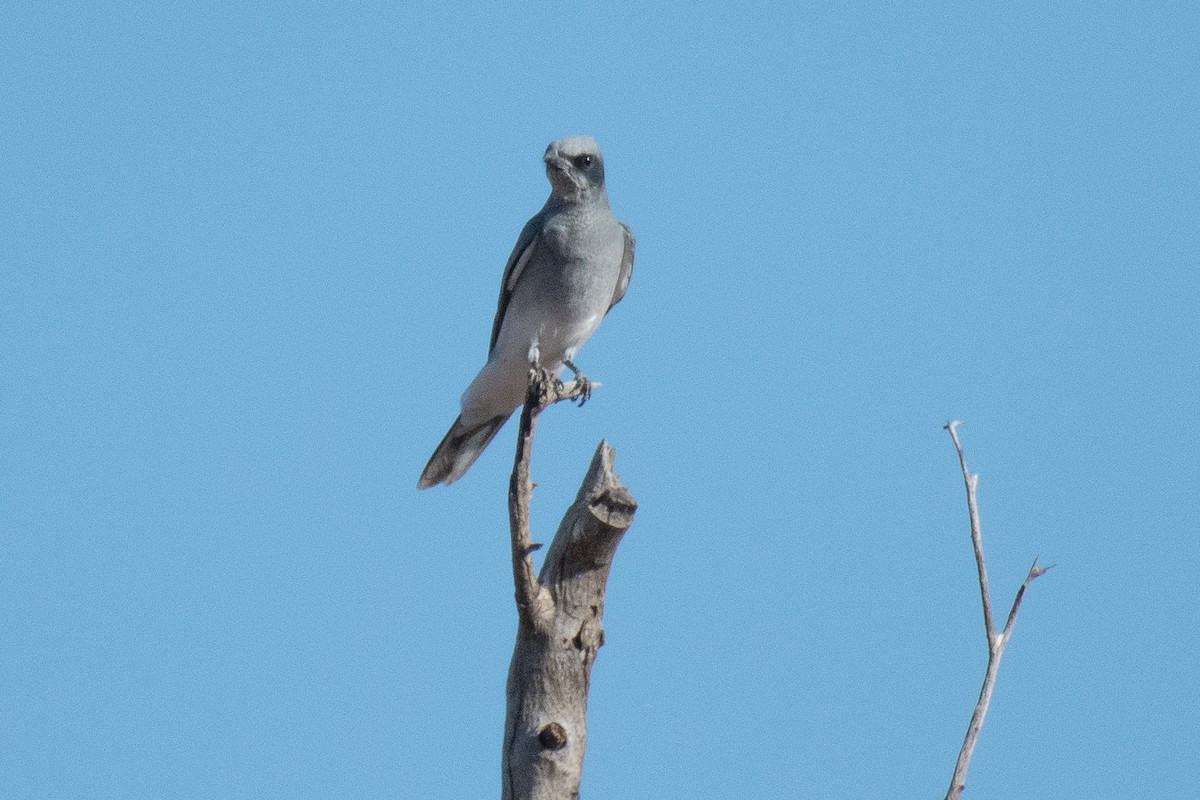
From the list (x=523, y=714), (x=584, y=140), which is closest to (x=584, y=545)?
(x=523, y=714)

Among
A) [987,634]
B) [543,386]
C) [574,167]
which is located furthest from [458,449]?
[987,634]

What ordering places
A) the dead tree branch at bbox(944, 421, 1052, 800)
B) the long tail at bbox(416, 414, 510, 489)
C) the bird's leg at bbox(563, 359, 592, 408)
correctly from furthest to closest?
1. the long tail at bbox(416, 414, 510, 489)
2. the bird's leg at bbox(563, 359, 592, 408)
3. the dead tree branch at bbox(944, 421, 1052, 800)

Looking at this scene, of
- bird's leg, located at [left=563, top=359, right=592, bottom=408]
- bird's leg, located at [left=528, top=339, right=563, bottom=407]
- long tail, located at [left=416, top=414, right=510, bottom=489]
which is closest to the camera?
bird's leg, located at [left=528, top=339, right=563, bottom=407]

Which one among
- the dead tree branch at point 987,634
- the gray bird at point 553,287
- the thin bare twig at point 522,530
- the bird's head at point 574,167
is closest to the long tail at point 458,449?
the gray bird at point 553,287

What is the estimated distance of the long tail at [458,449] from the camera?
28.0 ft

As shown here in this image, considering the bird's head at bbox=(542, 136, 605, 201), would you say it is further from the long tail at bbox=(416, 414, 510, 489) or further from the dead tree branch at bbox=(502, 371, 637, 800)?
the dead tree branch at bbox=(502, 371, 637, 800)

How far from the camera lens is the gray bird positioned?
26.5ft

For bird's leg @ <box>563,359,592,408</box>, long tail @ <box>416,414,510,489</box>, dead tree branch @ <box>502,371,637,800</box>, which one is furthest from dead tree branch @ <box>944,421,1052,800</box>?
long tail @ <box>416,414,510,489</box>

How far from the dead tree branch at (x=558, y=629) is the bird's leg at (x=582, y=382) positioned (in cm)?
219

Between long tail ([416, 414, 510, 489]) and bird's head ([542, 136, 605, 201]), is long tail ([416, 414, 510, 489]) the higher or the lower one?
the lower one

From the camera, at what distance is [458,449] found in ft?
28.3

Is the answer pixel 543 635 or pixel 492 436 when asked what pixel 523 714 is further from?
pixel 492 436

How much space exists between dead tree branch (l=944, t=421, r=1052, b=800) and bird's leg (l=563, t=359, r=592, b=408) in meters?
3.56

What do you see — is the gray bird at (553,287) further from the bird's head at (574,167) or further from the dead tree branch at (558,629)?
the dead tree branch at (558,629)
